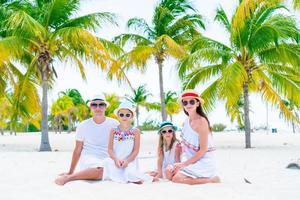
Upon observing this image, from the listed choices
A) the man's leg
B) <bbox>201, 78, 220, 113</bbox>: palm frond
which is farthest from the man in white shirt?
<bbox>201, 78, 220, 113</bbox>: palm frond

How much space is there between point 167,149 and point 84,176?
1189mm

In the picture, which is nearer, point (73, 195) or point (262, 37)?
point (73, 195)

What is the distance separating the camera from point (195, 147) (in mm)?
5527

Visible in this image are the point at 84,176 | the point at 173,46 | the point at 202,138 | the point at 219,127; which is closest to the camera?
the point at 202,138

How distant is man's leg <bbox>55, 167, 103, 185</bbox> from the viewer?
18.7ft

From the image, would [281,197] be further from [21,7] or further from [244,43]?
[21,7]

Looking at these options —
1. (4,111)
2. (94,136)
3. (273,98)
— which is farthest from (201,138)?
(4,111)

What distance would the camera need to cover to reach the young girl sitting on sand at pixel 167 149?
6.05m

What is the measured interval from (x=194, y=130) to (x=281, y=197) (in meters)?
1.28

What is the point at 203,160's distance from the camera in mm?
5531

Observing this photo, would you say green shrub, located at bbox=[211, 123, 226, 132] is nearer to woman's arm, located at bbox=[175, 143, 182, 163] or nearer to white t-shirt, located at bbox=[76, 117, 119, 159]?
woman's arm, located at bbox=[175, 143, 182, 163]

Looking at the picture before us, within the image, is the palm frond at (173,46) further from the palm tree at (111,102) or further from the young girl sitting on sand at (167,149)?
the palm tree at (111,102)

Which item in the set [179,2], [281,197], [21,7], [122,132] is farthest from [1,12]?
[281,197]

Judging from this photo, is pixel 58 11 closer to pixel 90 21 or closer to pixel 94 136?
pixel 90 21
